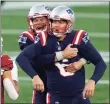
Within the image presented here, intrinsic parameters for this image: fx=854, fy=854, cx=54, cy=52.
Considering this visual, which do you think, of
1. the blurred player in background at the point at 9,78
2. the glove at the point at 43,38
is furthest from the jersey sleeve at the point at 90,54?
the blurred player in background at the point at 9,78

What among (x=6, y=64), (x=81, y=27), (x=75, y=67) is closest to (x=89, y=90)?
(x=75, y=67)

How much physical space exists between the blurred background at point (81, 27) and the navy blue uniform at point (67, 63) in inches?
167

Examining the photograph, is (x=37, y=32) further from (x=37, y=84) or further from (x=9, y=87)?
(x=9, y=87)

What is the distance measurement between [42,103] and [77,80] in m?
0.93

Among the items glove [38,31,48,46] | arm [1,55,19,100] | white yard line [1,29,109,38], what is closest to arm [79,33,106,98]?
glove [38,31,48,46]

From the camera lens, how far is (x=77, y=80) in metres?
8.84

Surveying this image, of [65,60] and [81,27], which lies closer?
[65,60]

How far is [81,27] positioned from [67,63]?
12377 millimetres

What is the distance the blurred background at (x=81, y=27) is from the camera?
558 inches

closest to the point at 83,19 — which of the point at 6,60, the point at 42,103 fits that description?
the point at 42,103

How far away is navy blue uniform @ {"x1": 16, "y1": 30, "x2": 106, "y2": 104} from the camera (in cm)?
882

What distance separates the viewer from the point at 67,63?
8906mm

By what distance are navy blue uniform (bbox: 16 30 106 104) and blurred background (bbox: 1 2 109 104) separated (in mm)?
4233

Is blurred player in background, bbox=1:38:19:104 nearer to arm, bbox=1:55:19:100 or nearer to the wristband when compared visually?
arm, bbox=1:55:19:100
